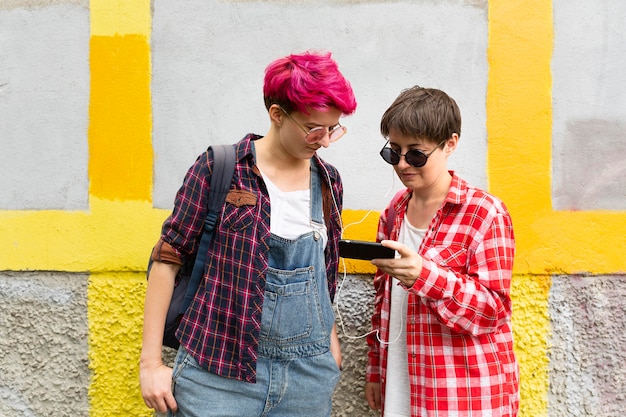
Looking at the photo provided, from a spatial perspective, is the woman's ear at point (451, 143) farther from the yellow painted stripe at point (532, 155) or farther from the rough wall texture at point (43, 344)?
the rough wall texture at point (43, 344)

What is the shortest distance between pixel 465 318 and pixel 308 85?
93cm

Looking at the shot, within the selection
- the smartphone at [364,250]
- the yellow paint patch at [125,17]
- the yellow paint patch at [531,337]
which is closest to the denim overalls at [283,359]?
the smartphone at [364,250]

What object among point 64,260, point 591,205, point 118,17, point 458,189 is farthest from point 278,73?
point 591,205

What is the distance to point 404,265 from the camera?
192cm

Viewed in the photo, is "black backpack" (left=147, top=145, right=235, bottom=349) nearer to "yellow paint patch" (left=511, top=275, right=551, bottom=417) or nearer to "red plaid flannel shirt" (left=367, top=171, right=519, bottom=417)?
"red plaid flannel shirt" (left=367, top=171, right=519, bottom=417)

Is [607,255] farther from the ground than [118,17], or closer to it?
closer to it

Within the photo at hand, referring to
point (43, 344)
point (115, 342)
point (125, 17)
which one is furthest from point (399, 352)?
point (125, 17)

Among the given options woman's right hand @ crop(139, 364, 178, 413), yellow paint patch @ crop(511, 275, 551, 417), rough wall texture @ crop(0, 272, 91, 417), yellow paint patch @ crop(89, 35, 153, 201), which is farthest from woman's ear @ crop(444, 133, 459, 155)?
rough wall texture @ crop(0, 272, 91, 417)

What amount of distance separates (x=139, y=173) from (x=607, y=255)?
218 cm

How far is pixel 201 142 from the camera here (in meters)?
2.77

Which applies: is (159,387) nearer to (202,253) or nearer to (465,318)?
(202,253)

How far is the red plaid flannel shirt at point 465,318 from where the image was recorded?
6.51 ft

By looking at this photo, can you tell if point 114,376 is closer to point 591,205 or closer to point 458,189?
point 458,189

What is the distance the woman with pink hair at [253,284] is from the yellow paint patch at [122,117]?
2.71 ft
